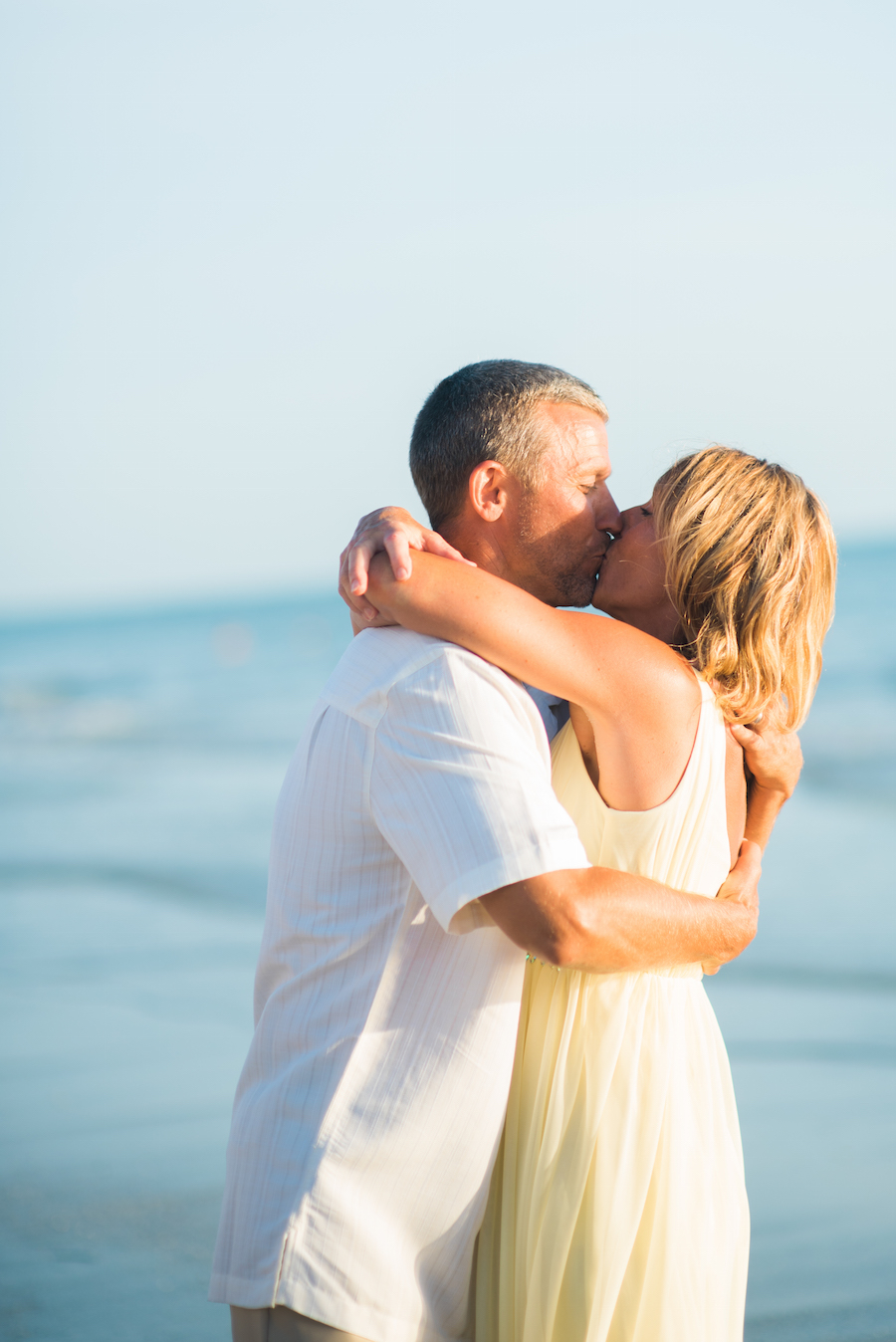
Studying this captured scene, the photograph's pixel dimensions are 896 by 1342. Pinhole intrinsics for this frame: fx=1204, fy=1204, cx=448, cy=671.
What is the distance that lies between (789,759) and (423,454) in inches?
40.3

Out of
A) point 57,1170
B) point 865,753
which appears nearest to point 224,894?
point 57,1170

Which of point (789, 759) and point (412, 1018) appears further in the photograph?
point (789, 759)

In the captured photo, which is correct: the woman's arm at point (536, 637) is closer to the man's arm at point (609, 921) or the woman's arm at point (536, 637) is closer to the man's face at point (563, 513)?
the man's arm at point (609, 921)

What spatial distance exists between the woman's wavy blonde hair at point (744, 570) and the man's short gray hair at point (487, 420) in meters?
0.27

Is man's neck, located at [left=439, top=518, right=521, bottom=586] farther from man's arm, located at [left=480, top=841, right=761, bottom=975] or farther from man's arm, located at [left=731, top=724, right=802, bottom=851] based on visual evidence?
man's arm, located at [left=480, top=841, right=761, bottom=975]

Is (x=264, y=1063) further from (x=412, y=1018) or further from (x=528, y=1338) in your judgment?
(x=528, y=1338)

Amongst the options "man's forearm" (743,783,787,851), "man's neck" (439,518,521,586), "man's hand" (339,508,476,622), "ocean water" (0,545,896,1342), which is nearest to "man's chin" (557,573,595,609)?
"man's neck" (439,518,521,586)

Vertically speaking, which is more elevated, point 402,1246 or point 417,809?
point 417,809

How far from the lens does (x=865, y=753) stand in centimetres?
1452

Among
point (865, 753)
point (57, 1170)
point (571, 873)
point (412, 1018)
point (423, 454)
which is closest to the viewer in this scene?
point (571, 873)

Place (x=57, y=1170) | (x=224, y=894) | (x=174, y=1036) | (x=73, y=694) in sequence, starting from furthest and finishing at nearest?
1. (x=73, y=694)
2. (x=224, y=894)
3. (x=174, y=1036)
4. (x=57, y=1170)

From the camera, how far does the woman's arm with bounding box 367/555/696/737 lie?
200cm

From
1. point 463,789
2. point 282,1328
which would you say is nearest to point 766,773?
point 463,789

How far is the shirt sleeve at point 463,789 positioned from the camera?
1.84 meters
